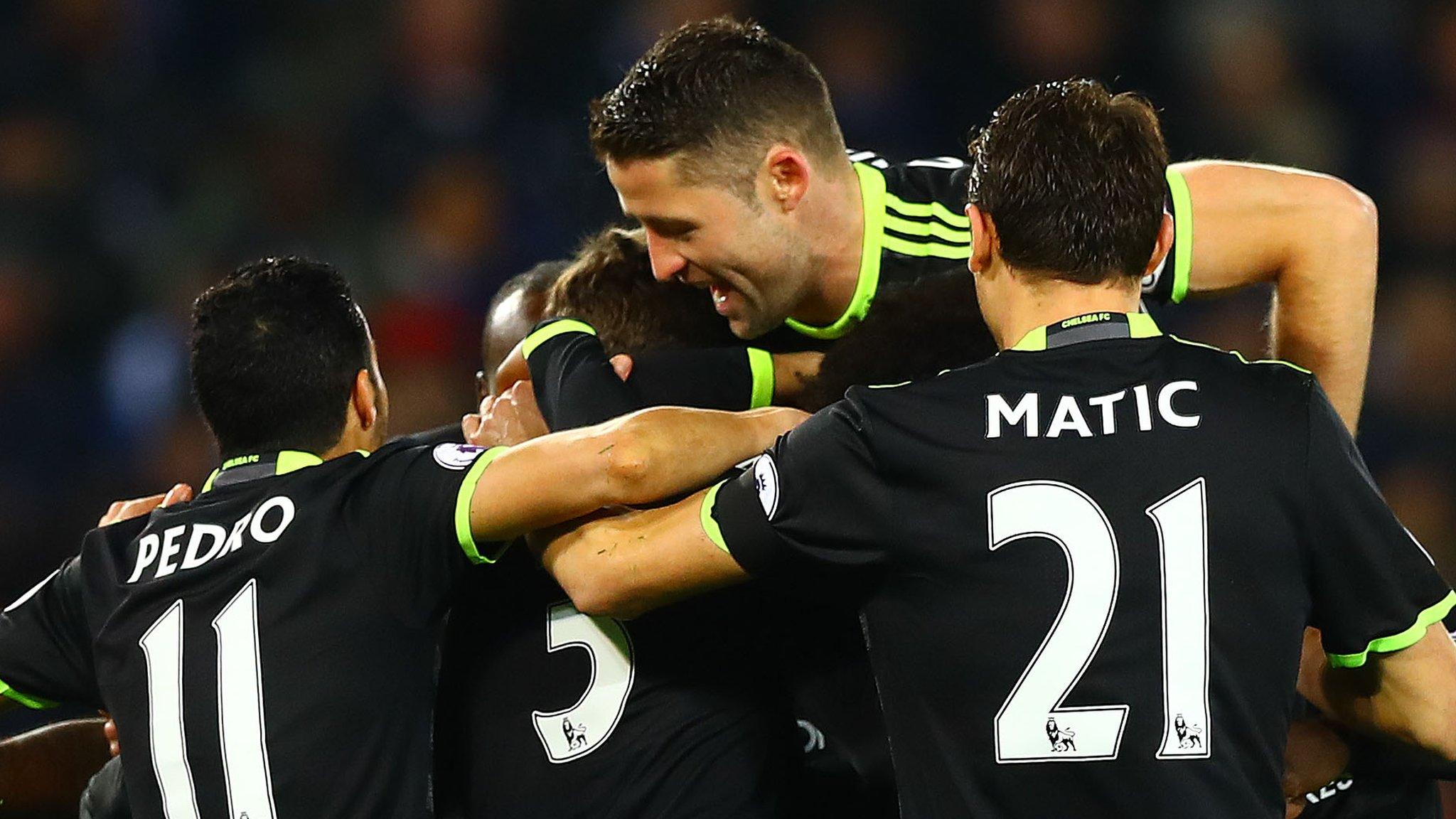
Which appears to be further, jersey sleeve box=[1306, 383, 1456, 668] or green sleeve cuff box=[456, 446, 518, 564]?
green sleeve cuff box=[456, 446, 518, 564]

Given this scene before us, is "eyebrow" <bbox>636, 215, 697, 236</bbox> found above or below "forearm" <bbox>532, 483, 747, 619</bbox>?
above

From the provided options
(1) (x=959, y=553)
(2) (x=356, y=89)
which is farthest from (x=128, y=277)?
(1) (x=959, y=553)

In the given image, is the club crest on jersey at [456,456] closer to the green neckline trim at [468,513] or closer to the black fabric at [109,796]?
the green neckline trim at [468,513]

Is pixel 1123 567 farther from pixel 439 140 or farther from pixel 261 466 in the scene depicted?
pixel 439 140

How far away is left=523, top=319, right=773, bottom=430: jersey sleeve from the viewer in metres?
2.69

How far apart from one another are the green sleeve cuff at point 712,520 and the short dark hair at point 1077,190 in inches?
19.7

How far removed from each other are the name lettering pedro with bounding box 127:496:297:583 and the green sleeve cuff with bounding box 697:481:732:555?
0.64 m

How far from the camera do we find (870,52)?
667 cm

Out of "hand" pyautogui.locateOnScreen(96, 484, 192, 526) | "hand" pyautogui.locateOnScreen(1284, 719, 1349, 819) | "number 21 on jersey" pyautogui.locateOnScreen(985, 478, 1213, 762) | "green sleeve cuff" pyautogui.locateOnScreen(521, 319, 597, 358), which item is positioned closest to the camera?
"number 21 on jersey" pyautogui.locateOnScreen(985, 478, 1213, 762)

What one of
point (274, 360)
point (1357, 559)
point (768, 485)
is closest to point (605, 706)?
point (768, 485)

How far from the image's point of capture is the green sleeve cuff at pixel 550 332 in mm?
2881

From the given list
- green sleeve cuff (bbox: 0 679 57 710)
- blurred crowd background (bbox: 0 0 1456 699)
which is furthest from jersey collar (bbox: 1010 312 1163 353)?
blurred crowd background (bbox: 0 0 1456 699)

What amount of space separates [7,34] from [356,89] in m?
1.45

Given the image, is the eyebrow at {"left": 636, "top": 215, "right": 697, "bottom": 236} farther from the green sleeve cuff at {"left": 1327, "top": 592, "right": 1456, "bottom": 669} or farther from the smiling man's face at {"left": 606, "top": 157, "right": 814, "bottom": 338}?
the green sleeve cuff at {"left": 1327, "top": 592, "right": 1456, "bottom": 669}
